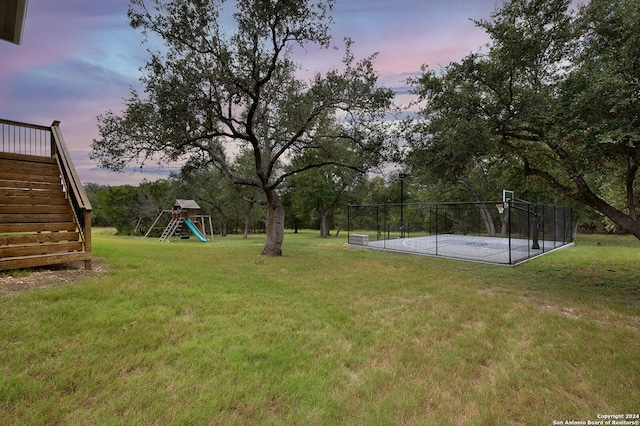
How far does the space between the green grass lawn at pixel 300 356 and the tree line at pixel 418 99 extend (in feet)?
10.9

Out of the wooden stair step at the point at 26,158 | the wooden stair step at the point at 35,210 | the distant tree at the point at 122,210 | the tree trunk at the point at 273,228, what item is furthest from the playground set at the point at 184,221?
the wooden stair step at the point at 35,210

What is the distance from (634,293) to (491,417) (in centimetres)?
631

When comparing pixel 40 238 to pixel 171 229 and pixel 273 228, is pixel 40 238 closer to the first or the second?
pixel 273 228

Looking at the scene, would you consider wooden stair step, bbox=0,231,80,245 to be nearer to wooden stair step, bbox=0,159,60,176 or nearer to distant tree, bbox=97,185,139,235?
wooden stair step, bbox=0,159,60,176

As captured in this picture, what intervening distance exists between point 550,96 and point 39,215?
1084cm

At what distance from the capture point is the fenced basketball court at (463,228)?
1452 centimetres

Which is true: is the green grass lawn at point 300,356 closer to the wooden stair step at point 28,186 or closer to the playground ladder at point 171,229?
the wooden stair step at point 28,186

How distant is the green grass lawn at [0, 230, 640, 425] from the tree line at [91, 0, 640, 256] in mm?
3323

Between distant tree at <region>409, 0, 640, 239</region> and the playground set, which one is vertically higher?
distant tree at <region>409, 0, 640, 239</region>

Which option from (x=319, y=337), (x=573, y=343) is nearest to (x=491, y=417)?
(x=319, y=337)

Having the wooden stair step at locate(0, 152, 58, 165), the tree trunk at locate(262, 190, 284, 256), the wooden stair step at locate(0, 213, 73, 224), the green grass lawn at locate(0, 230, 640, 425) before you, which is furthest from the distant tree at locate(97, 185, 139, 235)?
the green grass lawn at locate(0, 230, 640, 425)

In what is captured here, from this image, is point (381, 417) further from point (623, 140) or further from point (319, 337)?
point (623, 140)

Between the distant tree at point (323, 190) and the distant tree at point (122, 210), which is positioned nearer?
the distant tree at point (323, 190)

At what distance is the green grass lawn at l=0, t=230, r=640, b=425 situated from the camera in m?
2.10
